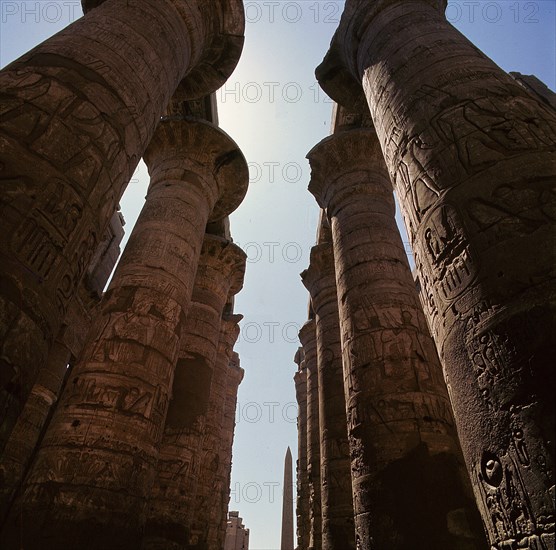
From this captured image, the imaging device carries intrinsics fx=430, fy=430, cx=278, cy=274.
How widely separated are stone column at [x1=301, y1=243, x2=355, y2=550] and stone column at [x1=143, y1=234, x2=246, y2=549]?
1.92 m

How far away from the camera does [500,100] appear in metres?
3.13

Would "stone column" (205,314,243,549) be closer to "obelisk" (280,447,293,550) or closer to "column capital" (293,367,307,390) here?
"column capital" (293,367,307,390)

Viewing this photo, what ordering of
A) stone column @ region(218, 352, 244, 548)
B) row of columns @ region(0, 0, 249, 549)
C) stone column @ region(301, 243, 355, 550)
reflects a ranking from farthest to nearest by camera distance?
stone column @ region(218, 352, 244, 548) → stone column @ region(301, 243, 355, 550) → row of columns @ region(0, 0, 249, 549)

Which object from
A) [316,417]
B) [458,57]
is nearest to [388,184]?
[458,57]

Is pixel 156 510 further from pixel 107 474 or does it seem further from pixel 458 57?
pixel 458 57

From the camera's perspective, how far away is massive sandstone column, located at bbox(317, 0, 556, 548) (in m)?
1.87

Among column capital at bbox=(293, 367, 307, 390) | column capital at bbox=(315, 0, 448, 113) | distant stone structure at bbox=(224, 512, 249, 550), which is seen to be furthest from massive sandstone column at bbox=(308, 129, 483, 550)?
distant stone structure at bbox=(224, 512, 249, 550)

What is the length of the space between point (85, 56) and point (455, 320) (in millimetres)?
3448

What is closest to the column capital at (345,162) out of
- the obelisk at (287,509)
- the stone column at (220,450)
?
the stone column at (220,450)

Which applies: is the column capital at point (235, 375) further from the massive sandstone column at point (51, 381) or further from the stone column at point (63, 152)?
the stone column at point (63, 152)

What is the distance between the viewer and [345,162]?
818 centimetres

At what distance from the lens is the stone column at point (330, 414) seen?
7.04m

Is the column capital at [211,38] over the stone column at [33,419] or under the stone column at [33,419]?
over

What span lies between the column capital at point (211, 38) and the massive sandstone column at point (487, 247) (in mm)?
2950
